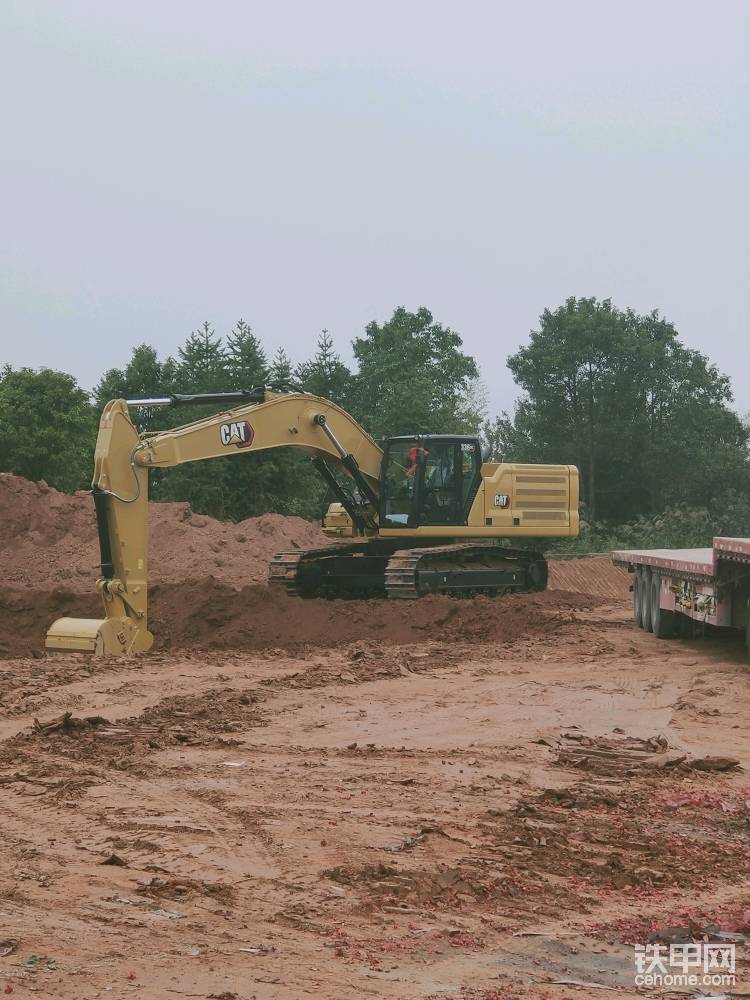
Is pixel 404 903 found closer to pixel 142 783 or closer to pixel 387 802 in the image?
pixel 387 802

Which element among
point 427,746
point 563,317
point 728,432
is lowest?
point 427,746

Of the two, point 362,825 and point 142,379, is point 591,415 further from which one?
point 362,825

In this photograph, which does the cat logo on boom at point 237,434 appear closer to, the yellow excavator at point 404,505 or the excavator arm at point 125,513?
the yellow excavator at point 404,505

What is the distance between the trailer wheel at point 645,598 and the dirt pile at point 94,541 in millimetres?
11353

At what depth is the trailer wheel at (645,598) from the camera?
18.4 metres

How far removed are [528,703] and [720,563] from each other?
11.0 feet

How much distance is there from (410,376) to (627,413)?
10744mm

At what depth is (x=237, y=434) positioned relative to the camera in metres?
17.8

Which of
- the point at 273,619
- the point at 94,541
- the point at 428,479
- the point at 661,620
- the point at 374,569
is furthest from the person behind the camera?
the point at 94,541

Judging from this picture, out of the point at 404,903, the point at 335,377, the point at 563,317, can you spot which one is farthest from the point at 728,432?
the point at 404,903

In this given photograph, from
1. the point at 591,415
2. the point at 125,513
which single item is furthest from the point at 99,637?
the point at 591,415

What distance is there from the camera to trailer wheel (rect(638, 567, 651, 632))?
1838 centimetres

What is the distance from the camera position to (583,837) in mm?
6742

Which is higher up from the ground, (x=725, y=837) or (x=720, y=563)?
(x=720, y=563)
